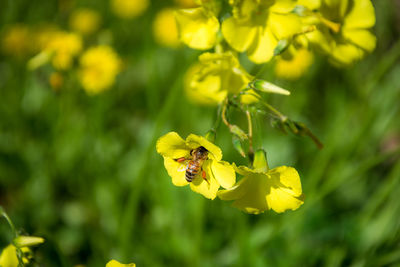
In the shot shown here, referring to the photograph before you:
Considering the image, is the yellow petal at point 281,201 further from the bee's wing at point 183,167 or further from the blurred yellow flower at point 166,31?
the blurred yellow flower at point 166,31

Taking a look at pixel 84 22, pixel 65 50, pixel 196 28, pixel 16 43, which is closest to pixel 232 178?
pixel 196 28

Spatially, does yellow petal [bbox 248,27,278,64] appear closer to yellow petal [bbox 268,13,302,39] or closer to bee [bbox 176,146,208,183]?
yellow petal [bbox 268,13,302,39]

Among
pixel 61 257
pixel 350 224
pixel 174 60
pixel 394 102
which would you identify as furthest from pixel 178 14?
pixel 174 60

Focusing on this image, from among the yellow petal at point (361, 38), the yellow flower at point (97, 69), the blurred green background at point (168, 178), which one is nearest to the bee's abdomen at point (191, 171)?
the blurred green background at point (168, 178)

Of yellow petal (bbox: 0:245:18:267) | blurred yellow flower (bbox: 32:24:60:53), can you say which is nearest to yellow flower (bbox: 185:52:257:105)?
yellow petal (bbox: 0:245:18:267)

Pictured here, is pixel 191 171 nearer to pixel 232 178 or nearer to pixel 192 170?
Answer: pixel 192 170
